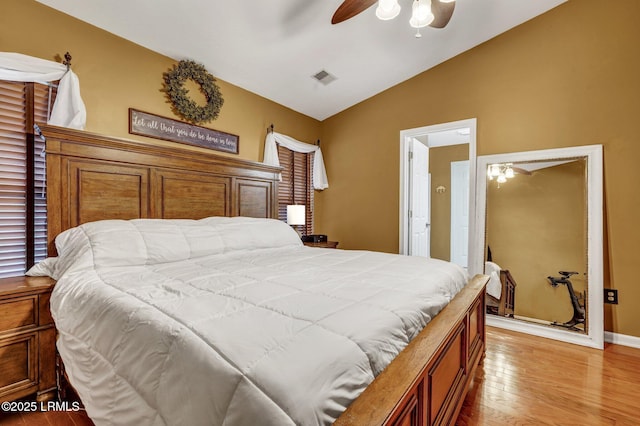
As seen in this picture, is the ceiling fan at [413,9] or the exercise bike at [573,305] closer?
the ceiling fan at [413,9]

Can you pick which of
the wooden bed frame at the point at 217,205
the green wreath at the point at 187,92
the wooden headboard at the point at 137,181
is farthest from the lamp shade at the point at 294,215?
the green wreath at the point at 187,92

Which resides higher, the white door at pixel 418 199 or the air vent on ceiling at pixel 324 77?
the air vent on ceiling at pixel 324 77

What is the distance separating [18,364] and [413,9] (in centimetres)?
314

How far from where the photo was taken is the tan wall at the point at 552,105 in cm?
255

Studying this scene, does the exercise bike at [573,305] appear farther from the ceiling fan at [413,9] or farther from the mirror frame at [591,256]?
the ceiling fan at [413,9]

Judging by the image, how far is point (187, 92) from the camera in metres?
2.88

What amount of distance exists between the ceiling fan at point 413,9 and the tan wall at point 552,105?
147 cm

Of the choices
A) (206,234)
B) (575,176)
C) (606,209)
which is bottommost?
(206,234)

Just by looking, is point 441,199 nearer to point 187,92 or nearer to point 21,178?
point 187,92

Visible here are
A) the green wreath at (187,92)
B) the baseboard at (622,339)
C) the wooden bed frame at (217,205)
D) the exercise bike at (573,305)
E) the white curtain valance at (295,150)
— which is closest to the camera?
the wooden bed frame at (217,205)

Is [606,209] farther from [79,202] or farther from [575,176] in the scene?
[79,202]

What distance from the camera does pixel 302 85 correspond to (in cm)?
360

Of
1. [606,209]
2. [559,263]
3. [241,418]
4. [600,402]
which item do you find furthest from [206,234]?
[606,209]

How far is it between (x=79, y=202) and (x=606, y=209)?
14.1 ft
